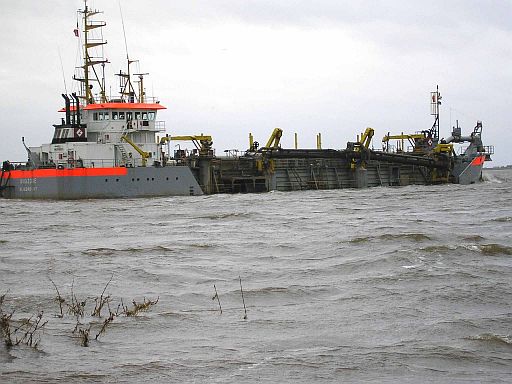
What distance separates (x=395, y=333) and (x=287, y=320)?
5.77 ft

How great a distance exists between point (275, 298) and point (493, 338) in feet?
14.0

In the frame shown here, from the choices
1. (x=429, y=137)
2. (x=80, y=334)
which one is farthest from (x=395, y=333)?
(x=429, y=137)

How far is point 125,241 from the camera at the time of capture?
76.1ft

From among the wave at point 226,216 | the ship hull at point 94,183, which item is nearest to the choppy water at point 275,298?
the wave at point 226,216

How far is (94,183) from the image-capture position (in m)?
45.2

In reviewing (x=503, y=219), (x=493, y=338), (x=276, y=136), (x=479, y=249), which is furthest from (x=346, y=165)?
(x=493, y=338)

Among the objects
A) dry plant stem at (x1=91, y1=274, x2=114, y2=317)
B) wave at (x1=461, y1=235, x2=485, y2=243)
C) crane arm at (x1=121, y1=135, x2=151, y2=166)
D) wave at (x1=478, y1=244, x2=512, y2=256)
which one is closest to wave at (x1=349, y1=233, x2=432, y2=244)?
wave at (x1=461, y1=235, x2=485, y2=243)

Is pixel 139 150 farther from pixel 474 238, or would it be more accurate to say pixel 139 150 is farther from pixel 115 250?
pixel 474 238

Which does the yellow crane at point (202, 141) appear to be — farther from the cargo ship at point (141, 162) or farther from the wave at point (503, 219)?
the wave at point (503, 219)

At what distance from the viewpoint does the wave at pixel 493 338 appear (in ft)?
35.0

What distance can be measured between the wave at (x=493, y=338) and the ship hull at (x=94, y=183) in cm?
3646

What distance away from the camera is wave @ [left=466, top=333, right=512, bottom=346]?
1067 centimetres

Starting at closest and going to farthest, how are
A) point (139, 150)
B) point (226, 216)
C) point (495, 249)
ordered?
point (495, 249) → point (226, 216) → point (139, 150)

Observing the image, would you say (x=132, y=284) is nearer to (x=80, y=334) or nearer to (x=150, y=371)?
(x=80, y=334)
